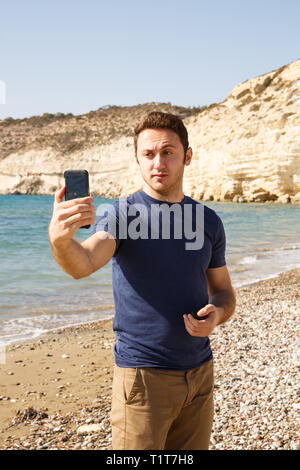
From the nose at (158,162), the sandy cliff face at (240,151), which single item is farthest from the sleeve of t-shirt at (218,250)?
the sandy cliff face at (240,151)

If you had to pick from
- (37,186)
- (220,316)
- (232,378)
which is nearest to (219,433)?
(232,378)

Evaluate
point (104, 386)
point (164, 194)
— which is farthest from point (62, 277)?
point (164, 194)

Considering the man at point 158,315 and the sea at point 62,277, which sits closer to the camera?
the man at point 158,315

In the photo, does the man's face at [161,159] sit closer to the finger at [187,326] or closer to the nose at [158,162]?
the nose at [158,162]

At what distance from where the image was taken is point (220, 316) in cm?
209

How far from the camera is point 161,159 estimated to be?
6.63ft

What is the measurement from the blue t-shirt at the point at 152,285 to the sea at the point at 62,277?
0.77 ft

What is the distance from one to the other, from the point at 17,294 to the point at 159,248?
9.03 m

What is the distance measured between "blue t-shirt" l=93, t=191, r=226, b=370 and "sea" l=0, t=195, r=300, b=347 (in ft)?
0.77

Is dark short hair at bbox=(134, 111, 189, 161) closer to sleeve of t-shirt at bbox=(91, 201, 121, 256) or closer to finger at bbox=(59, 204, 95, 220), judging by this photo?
sleeve of t-shirt at bbox=(91, 201, 121, 256)

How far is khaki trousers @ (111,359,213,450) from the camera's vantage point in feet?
6.07

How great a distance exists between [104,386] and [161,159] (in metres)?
3.79

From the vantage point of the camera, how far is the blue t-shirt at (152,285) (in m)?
1.88

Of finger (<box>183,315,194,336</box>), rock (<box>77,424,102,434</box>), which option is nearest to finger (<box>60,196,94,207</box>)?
finger (<box>183,315,194,336</box>)
